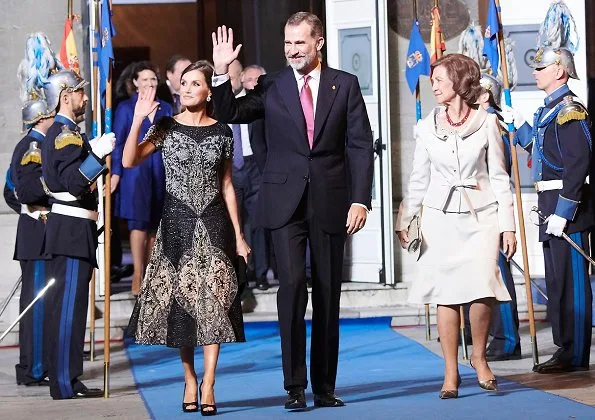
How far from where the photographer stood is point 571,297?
363 inches

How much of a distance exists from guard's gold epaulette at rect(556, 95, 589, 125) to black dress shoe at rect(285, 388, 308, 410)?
8.17ft

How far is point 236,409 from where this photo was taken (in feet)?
25.8

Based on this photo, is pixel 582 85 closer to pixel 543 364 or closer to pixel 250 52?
pixel 543 364

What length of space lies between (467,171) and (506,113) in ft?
4.17

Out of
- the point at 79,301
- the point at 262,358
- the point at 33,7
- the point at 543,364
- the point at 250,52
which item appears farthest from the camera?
the point at 250,52

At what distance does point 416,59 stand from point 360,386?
3.17 meters

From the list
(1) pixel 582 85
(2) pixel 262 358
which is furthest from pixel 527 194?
(2) pixel 262 358

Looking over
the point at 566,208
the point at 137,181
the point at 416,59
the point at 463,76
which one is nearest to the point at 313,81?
the point at 463,76

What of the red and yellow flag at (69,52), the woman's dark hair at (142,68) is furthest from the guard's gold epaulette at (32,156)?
the woman's dark hair at (142,68)

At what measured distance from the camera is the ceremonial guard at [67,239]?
8.38 metres

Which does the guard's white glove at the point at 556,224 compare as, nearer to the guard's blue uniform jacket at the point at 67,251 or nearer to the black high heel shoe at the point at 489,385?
the black high heel shoe at the point at 489,385

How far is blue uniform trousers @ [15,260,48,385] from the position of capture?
30.3 feet

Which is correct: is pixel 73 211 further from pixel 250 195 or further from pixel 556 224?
pixel 250 195

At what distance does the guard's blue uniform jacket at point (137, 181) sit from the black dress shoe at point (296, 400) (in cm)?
452
